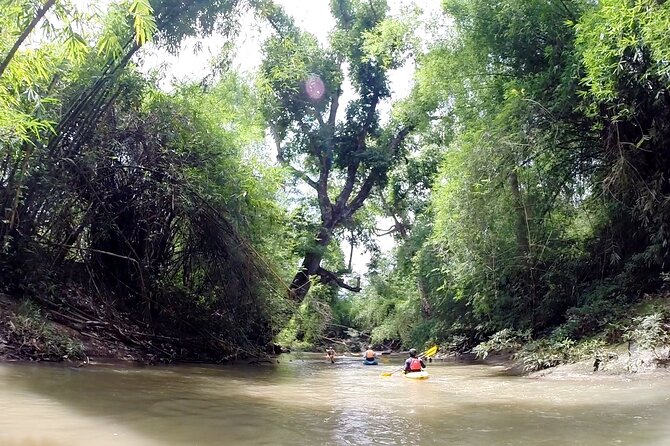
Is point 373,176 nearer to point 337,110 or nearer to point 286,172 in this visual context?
point 337,110

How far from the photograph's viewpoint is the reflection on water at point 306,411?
3834 mm

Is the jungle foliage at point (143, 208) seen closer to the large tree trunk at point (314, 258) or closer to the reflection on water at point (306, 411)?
the reflection on water at point (306, 411)

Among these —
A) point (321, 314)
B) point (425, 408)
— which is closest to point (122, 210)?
point (321, 314)

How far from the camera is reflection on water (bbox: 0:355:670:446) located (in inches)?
151

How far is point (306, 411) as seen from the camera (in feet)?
17.4

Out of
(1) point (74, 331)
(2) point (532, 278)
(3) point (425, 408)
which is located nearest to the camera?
(3) point (425, 408)

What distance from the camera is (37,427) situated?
3.75 meters

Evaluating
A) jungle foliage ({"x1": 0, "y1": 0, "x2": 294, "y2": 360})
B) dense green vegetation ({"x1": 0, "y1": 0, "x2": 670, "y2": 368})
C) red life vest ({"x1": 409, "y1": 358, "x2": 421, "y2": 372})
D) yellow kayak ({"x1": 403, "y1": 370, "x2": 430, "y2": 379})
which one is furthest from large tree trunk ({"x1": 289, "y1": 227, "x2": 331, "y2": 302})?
yellow kayak ({"x1": 403, "y1": 370, "x2": 430, "y2": 379})

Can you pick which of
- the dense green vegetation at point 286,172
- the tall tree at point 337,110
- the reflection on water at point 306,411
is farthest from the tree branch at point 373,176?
the reflection on water at point 306,411

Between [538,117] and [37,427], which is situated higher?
[538,117]

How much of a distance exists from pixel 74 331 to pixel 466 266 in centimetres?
785

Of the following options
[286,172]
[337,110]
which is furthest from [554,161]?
[337,110]

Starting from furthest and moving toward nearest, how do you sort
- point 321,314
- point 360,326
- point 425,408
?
point 360,326 → point 321,314 → point 425,408

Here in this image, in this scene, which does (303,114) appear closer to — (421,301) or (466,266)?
(421,301)
